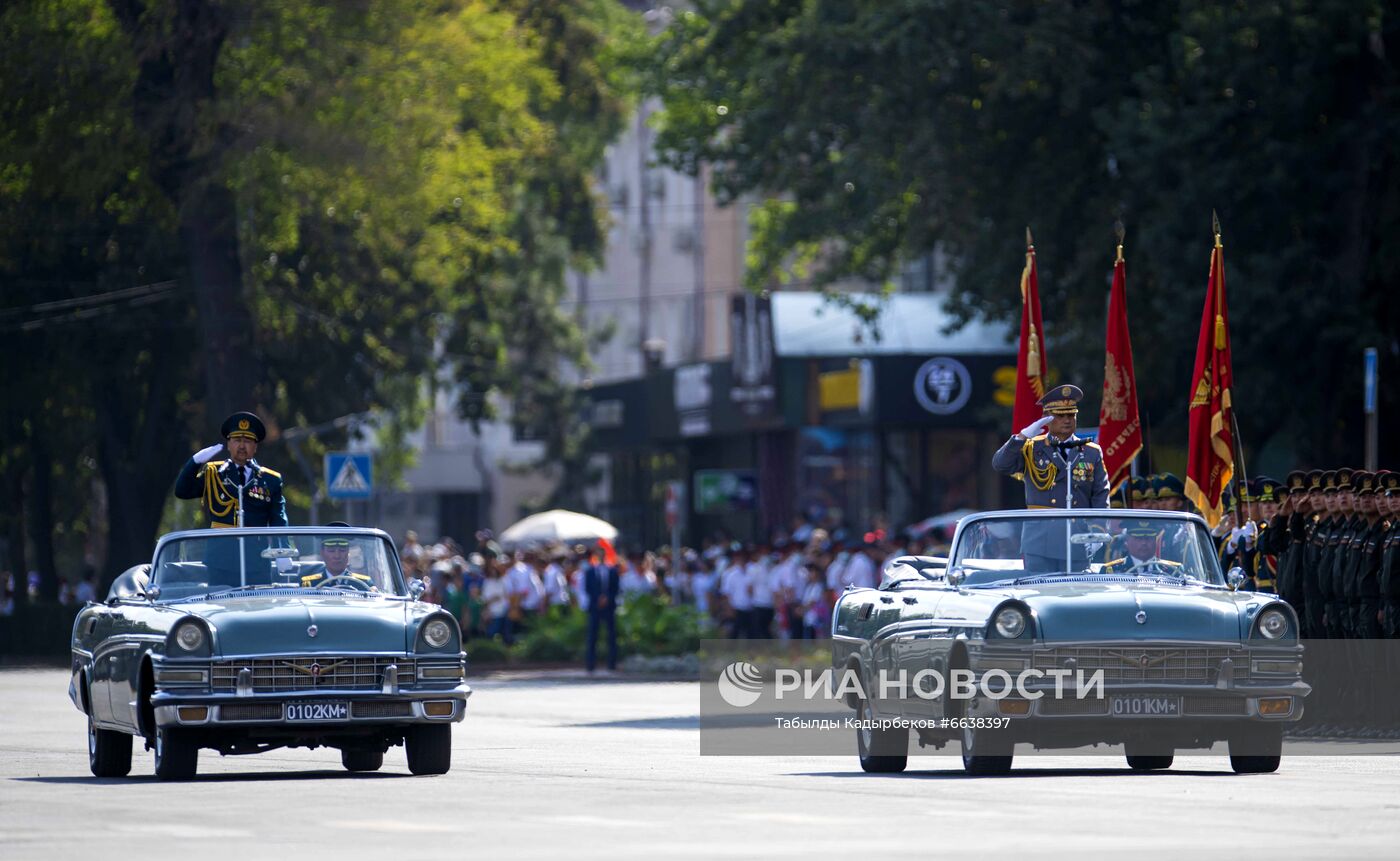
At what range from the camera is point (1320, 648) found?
841 inches

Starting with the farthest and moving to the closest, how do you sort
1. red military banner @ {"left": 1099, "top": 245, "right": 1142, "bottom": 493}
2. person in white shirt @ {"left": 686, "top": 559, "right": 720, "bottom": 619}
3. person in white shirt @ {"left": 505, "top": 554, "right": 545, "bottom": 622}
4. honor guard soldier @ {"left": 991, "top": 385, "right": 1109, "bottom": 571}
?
1. person in white shirt @ {"left": 505, "top": 554, "right": 545, "bottom": 622}
2. person in white shirt @ {"left": 686, "top": 559, "right": 720, "bottom": 619}
3. red military banner @ {"left": 1099, "top": 245, "right": 1142, "bottom": 493}
4. honor guard soldier @ {"left": 991, "top": 385, "right": 1109, "bottom": 571}

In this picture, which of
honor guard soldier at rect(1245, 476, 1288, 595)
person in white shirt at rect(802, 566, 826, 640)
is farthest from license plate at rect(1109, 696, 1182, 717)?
person in white shirt at rect(802, 566, 826, 640)

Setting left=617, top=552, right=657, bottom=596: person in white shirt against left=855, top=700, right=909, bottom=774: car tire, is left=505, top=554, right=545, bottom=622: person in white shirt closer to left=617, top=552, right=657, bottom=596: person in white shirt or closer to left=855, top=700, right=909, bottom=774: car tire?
left=617, top=552, right=657, bottom=596: person in white shirt

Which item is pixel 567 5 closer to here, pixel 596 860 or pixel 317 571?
pixel 317 571

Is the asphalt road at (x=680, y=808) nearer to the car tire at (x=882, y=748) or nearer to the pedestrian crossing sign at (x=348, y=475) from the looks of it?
the car tire at (x=882, y=748)

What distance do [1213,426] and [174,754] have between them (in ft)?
32.8

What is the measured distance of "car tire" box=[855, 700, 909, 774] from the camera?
16141mm

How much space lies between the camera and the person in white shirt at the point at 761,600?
3909cm

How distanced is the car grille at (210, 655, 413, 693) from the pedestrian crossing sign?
2287 cm

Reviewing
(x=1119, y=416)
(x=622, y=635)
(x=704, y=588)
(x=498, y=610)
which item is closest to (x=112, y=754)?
(x=1119, y=416)

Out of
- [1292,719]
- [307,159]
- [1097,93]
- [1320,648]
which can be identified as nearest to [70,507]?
[307,159]

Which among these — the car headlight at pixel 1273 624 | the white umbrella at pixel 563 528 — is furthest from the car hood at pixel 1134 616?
the white umbrella at pixel 563 528

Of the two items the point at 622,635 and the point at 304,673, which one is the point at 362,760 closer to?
the point at 304,673

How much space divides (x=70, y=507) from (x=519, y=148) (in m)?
17.2
